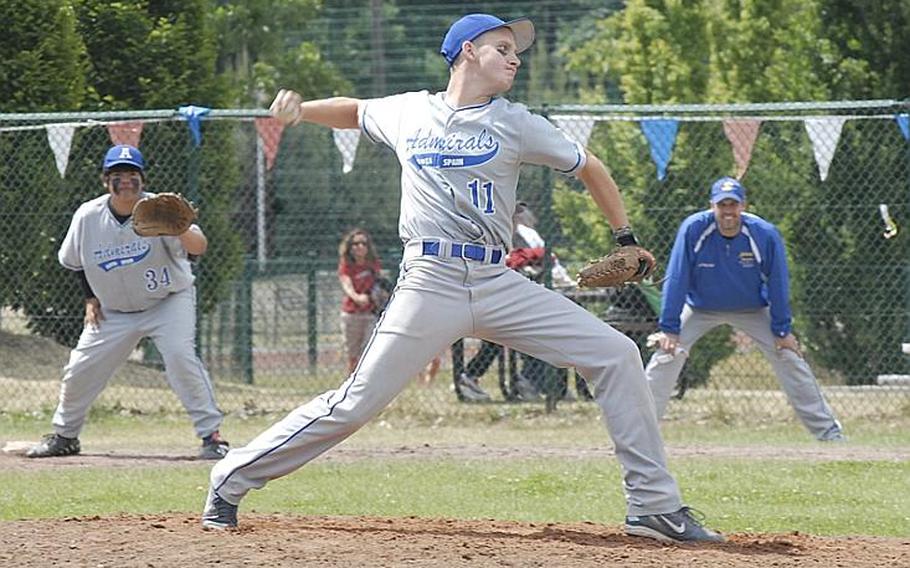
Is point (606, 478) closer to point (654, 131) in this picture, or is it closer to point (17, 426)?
point (654, 131)

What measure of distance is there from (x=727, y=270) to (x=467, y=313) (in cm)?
530

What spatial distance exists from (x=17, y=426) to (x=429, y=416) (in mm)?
3380

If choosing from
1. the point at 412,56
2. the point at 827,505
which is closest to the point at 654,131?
the point at 827,505

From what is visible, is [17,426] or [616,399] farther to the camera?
[17,426]

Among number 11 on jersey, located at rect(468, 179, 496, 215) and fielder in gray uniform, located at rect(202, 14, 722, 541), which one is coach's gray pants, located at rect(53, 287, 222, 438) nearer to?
fielder in gray uniform, located at rect(202, 14, 722, 541)

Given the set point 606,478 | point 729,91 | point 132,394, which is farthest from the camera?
point 729,91

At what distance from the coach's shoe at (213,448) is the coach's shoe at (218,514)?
14.2 ft

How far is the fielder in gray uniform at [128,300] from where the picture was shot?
11125 mm

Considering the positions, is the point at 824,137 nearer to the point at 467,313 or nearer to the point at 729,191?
the point at 729,191

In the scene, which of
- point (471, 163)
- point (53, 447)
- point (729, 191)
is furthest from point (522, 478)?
point (471, 163)

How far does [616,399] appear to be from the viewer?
22.8 feet

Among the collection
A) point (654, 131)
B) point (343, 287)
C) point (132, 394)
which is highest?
point (654, 131)

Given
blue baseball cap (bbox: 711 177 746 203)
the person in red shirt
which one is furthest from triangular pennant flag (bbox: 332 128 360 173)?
blue baseball cap (bbox: 711 177 746 203)

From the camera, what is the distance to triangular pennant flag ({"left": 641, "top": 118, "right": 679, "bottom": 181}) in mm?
13477
